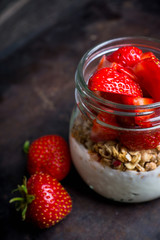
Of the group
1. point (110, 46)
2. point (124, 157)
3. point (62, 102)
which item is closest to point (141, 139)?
point (124, 157)

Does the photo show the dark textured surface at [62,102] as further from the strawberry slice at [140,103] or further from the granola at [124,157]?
the strawberry slice at [140,103]

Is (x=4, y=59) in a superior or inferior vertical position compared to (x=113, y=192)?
superior

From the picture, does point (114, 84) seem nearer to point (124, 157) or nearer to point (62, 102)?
point (124, 157)

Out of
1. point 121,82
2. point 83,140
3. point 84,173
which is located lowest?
point 84,173

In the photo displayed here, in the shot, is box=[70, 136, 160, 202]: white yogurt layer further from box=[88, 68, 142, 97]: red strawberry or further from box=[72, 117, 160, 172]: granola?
box=[88, 68, 142, 97]: red strawberry

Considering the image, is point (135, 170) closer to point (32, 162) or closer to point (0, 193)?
point (32, 162)

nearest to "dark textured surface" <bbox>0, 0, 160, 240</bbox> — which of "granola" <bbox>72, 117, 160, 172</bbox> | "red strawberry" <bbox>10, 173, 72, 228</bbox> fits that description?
"red strawberry" <bbox>10, 173, 72, 228</bbox>

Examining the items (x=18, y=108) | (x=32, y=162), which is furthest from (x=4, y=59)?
(x=32, y=162)

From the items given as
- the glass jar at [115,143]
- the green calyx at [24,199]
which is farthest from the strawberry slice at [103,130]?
the green calyx at [24,199]
